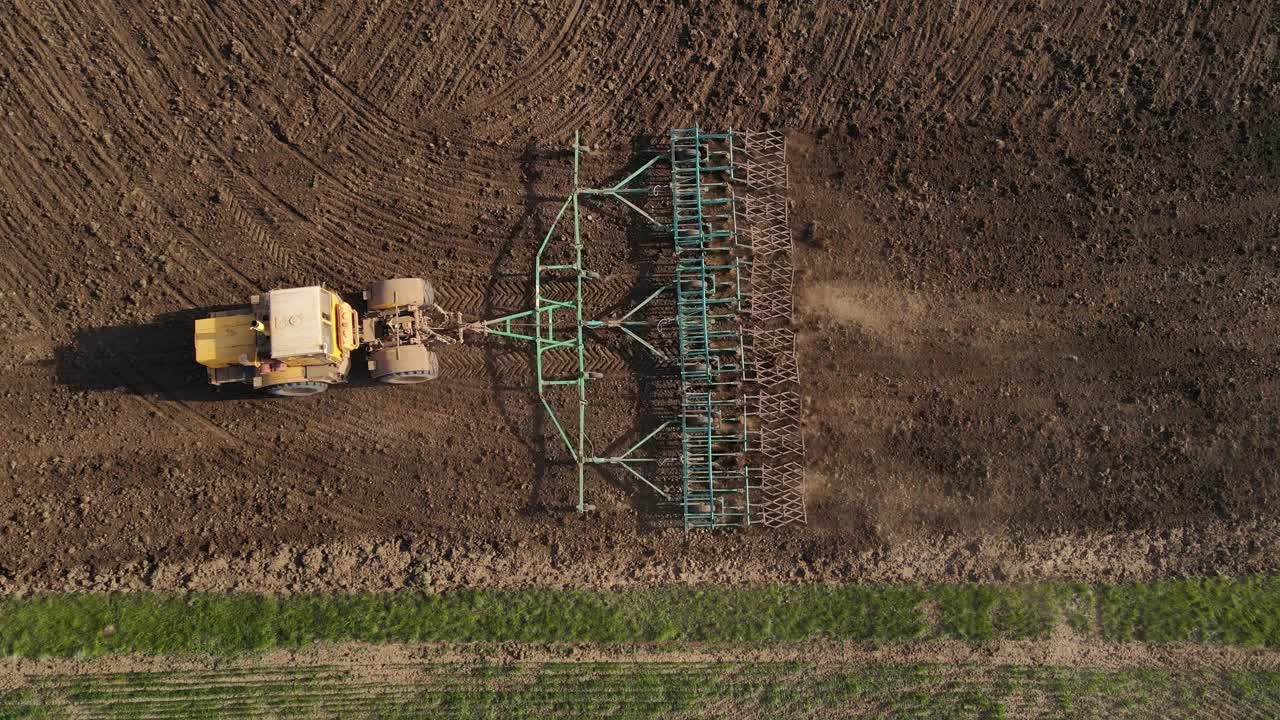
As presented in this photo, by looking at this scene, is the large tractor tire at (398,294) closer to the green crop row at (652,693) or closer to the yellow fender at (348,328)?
the yellow fender at (348,328)

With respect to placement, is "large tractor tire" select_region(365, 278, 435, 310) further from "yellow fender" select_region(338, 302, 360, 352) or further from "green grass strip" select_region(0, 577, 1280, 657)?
"green grass strip" select_region(0, 577, 1280, 657)

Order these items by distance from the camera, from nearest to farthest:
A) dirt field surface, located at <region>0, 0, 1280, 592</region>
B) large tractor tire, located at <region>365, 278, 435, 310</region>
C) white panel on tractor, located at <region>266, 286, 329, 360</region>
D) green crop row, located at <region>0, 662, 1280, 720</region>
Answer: white panel on tractor, located at <region>266, 286, 329, 360</region>, green crop row, located at <region>0, 662, 1280, 720</region>, large tractor tire, located at <region>365, 278, 435, 310</region>, dirt field surface, located at <region>0, 0, 1280, 592</region>

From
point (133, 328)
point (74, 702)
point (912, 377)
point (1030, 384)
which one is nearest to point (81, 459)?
point (133, 328)

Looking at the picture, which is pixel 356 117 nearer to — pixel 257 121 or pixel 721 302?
pixel 257 121

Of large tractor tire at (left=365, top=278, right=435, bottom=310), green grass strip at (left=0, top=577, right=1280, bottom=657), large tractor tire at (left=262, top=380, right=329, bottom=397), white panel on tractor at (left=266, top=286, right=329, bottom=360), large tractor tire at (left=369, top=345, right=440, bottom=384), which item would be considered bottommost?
green grass strip at (left=0, top=577, right=1280, bottom=657)

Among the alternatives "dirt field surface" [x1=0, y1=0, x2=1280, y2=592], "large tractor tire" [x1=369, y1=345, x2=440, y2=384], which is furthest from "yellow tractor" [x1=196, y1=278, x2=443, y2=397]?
"dirt field surface" [x1=0, y1=0, x2=1280, y2=592]

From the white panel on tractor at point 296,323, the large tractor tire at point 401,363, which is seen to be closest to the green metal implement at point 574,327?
the large tractor tire at point 401,363

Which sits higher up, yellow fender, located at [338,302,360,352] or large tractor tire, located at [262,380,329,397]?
yellow fender, located at [338,302,360,352]
